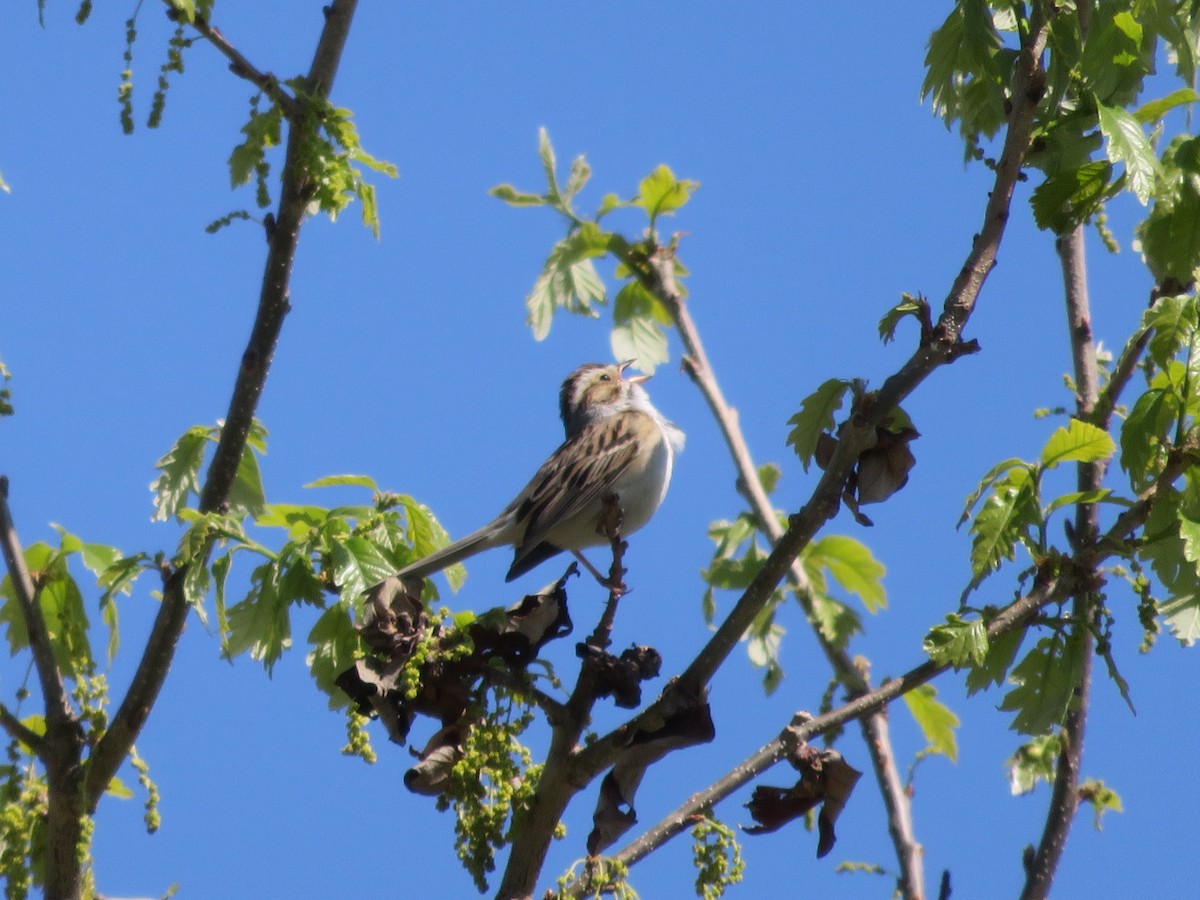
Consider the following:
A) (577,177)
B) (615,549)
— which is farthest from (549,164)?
(615,549)

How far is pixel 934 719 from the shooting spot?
548cm

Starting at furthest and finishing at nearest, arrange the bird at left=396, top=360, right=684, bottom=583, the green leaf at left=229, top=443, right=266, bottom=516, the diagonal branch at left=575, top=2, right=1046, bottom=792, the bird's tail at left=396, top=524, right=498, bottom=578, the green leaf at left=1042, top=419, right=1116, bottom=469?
the bird at left=396, top=360, right=684, bottom=583
the green leaf at left=229, top=443, right=266, bottom=516
the bird's tail at left=396, top=524, right=498, bottom=578
the green leaf at left=1042, top=419, right=1116, bottom=469
the diagonal branch at left=575, top=2, right=1046, bottom=792

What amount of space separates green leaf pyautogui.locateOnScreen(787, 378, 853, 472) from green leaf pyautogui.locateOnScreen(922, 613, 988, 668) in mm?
602

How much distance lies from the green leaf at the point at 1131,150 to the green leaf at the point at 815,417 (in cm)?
81

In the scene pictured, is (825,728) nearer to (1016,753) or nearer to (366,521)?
(366,521)

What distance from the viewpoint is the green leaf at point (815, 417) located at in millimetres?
3523

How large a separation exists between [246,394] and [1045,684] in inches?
94.9

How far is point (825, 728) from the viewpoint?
10.6 ft

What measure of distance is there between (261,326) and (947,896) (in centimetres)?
245

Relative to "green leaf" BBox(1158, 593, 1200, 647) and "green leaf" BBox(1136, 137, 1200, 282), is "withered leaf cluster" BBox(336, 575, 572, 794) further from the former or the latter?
"green leaf" BBox(1136, 137, 1200, 282)

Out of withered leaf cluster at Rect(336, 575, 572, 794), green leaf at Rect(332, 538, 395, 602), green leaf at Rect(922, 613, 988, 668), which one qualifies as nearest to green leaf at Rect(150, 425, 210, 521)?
green leaf at Rect(332, 538, 395, 602)

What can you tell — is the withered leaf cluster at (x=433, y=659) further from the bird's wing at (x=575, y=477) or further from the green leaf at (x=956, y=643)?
the bird's wing at (x=575, y=477)

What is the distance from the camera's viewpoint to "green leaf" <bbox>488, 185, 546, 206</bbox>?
6027 millimetres

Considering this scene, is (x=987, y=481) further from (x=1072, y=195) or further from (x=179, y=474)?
(x=179, y=474)
